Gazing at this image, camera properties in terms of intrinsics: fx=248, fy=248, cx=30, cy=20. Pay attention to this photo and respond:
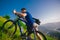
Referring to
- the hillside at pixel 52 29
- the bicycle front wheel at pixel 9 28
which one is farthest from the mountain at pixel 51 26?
the bicycle front wheel at pixel 9 28

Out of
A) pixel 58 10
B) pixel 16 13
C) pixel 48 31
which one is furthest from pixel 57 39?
pixel 16 13

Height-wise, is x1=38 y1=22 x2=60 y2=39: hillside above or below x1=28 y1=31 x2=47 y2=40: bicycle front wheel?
above

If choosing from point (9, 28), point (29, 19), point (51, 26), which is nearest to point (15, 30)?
point (9, 28)

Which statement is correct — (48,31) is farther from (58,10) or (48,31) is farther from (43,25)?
(58,10)

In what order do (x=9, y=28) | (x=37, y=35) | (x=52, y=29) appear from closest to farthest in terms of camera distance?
(x=37, y=35) → (x=9, y=28) → (x=52, y=29)

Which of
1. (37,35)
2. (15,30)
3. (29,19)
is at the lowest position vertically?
(37,35)

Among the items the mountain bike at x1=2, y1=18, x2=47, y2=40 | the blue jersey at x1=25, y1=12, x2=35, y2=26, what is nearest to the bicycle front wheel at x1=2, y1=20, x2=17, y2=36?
the mountain bike at x1=2, y1=18, x2=47, y2=40

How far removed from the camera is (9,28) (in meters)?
3.61

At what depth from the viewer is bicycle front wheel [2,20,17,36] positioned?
3.61 m

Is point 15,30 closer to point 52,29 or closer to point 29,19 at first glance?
point 29,19

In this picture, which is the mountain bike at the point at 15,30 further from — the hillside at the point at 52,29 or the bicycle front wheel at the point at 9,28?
the hillside at the point at 52,29

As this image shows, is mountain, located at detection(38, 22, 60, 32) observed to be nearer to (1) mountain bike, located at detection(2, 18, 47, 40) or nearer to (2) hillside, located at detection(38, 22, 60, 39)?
(2) hillside, located at detection(38, 22, 60, 39)

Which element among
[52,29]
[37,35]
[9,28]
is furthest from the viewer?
[52,29]

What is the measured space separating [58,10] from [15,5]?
688 millimetres
